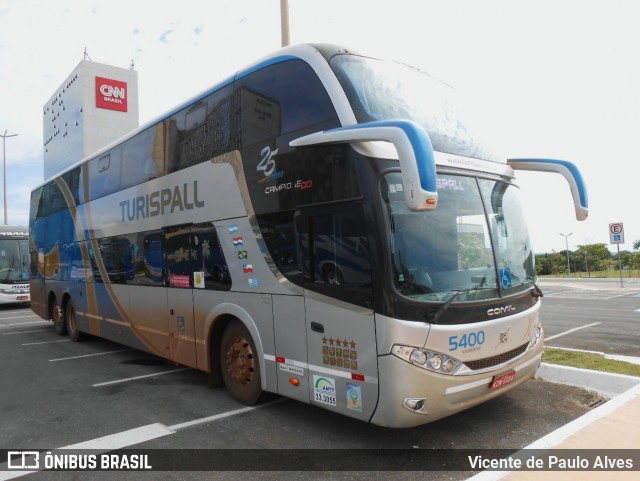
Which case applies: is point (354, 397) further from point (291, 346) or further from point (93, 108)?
point (93, 108)

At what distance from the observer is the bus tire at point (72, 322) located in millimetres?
11227

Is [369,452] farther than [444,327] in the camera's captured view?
Yes

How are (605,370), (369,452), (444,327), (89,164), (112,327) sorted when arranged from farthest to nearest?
(89,164) → (112,327) → (605,370) → (369,452) → (444,327)

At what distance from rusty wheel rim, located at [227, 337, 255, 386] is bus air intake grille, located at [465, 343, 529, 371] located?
259cm

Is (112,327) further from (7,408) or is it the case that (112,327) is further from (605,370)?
(605,370)

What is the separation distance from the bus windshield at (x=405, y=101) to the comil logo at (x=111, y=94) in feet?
264

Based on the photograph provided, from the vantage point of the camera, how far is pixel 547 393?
19.4ft

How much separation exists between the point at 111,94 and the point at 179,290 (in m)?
79.7

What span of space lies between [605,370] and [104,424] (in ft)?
20.9

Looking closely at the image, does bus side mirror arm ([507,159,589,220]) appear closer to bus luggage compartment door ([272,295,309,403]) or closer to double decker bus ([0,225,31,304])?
bus luggage compartment door ([272,295,309,403])

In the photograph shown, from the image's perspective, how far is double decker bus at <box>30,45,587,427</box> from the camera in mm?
4066

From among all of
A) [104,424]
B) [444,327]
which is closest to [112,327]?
[104,424]

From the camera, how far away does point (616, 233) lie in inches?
989

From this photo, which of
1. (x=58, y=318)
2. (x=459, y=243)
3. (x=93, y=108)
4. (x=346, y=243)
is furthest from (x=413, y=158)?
(x=93, y=108)
